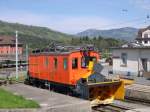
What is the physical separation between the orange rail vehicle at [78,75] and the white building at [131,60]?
13985 mm

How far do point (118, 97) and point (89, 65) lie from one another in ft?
7.51

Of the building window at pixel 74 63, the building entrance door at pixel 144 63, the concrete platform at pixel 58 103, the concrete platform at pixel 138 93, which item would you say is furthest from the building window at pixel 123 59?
the concrete platform at pixel 58 103

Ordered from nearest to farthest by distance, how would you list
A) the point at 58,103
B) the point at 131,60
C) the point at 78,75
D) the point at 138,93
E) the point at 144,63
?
the point at 58,103, the point at 78,75, the point at 138,93, the point at 144,63, the point at 131,60

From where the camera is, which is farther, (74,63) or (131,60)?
(131,60)

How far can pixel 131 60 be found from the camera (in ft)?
124

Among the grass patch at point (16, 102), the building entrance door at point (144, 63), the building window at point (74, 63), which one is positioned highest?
the building window at point (74, 63)

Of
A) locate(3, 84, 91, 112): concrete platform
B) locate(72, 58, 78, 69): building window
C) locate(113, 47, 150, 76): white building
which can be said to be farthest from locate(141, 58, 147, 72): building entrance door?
locate(3, 84, 91, 112): concrete platform

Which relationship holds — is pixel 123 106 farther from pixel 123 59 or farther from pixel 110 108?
pixel 123 59

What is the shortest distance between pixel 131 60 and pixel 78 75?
57.3ft

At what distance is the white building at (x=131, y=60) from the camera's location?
3625 cm

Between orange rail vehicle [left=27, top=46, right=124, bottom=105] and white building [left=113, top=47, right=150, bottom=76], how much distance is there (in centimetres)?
1398

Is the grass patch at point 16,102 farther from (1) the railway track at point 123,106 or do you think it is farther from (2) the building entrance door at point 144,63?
(2) the building entrance door at point 144,63

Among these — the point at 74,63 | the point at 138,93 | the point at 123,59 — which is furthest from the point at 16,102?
the point at 123,59

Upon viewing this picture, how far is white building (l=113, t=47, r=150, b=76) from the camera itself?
1427 inches
